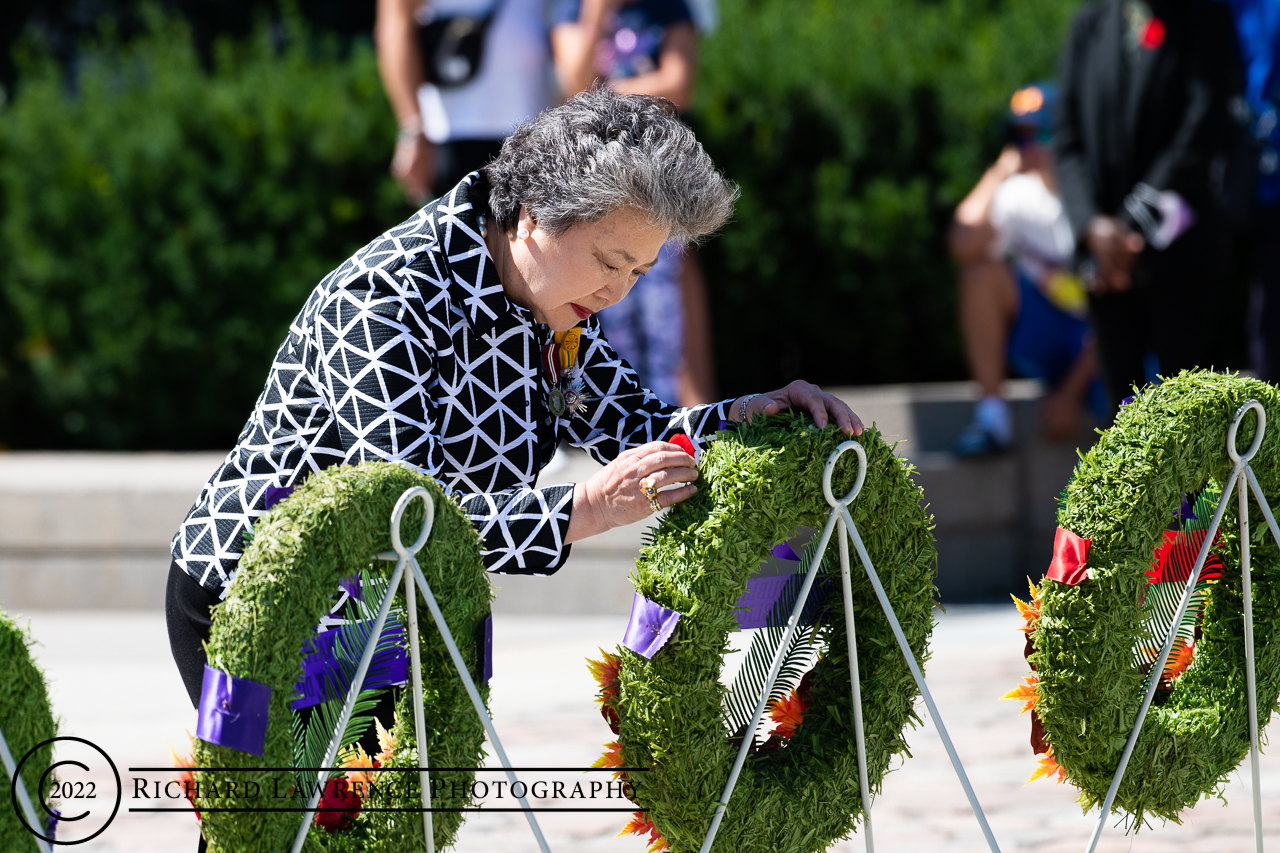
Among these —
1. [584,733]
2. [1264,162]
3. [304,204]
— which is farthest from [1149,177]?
[304,204]

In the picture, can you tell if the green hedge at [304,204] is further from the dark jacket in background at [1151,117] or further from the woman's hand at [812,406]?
the woman's hand at [812,406]

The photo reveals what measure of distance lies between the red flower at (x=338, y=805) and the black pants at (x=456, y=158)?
3524mm

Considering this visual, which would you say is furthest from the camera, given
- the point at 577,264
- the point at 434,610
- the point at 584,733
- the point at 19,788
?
the point at 584,733

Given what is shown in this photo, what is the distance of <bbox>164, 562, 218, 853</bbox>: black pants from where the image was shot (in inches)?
88.0

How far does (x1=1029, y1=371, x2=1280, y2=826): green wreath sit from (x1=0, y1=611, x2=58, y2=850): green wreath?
1.45 m

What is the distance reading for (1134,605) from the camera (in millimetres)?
2129

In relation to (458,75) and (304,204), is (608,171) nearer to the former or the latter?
(458,75)

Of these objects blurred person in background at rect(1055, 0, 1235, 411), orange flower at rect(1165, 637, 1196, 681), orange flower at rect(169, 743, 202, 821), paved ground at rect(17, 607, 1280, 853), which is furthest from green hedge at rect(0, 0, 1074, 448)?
orange flower at rect(169, 743, 202, 821)

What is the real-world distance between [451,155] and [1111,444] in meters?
3.50

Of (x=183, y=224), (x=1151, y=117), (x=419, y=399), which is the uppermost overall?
(x=419, y=399)

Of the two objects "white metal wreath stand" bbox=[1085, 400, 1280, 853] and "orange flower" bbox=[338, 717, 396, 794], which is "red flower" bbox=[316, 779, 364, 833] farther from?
"white metal wreath stand" bbox=[1085, 400, 1280, 853]

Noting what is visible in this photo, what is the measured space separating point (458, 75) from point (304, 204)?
1794mm

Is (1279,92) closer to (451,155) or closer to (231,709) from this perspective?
(451,155)

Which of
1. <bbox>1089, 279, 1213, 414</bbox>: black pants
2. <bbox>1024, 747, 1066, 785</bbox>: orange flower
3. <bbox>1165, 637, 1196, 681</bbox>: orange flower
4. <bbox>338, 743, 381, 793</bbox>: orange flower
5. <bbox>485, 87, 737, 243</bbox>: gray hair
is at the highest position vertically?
<bbox>485, 87, 737, 243</bbox>: gray hair
